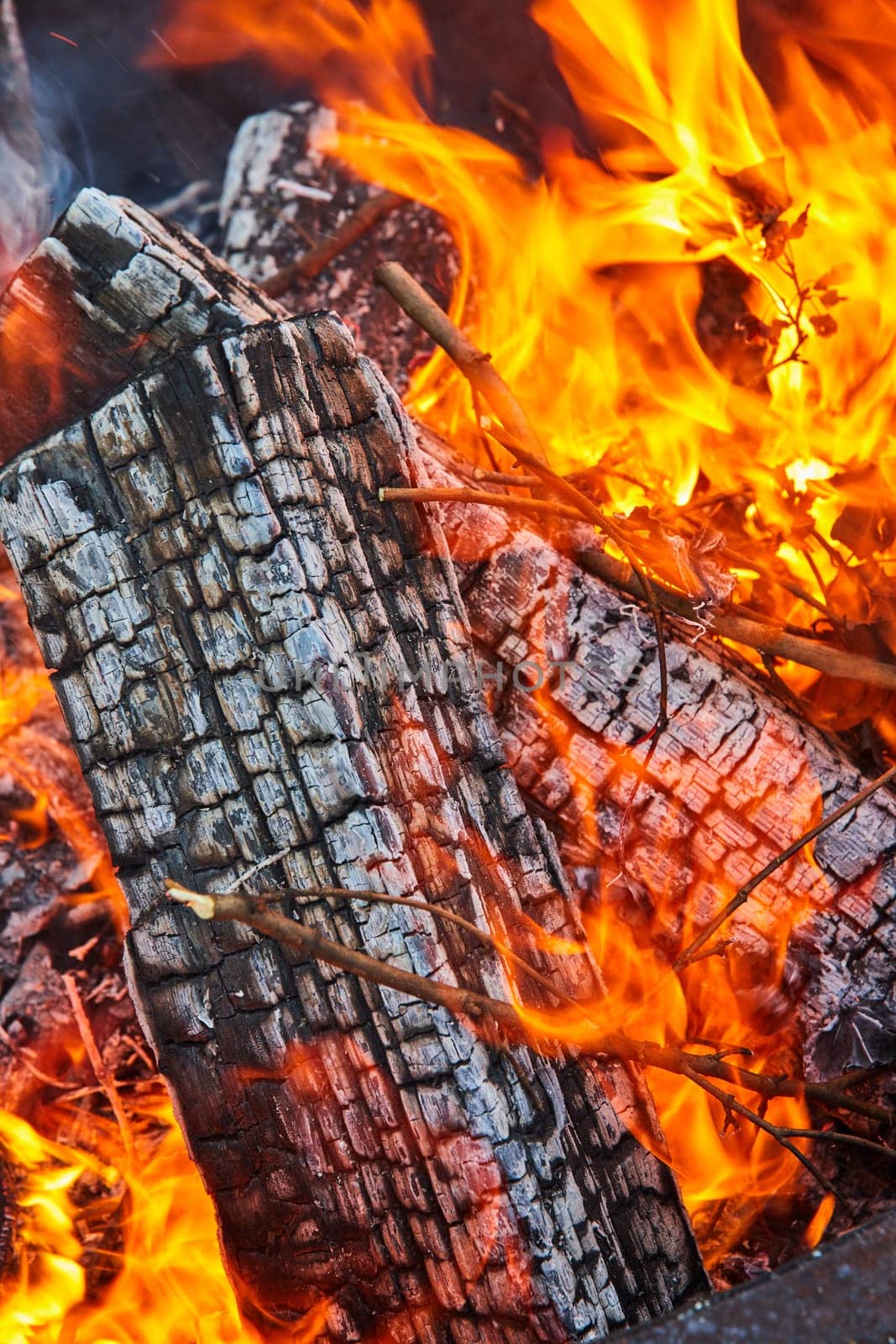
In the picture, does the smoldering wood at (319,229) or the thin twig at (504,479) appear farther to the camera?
the smoldering wood at (319,229)

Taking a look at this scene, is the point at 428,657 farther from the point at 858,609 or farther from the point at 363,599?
the point at 858,609

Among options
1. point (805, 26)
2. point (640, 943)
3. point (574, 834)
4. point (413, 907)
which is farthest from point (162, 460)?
point (805, 26)

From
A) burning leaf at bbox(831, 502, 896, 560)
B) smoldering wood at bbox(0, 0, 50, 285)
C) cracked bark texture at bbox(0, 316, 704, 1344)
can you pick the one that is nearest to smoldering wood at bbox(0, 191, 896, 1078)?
cracked bark texture at bbox(0, 316, 704, 1344)

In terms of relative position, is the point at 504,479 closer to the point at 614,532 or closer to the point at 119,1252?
the point at 614,532

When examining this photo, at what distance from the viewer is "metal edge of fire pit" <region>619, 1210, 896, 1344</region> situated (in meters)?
1.29

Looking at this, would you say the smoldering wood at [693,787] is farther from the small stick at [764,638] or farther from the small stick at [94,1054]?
the small stick at [94,1054]

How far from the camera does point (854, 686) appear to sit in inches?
93.2

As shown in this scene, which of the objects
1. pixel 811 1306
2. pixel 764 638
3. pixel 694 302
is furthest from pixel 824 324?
pixel 811 1306

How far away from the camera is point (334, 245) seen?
3.50 metres

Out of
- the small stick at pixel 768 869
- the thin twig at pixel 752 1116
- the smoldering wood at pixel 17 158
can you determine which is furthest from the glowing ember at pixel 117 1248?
the smoldering wood at pixel 17 158

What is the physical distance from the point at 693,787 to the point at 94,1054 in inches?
75.4

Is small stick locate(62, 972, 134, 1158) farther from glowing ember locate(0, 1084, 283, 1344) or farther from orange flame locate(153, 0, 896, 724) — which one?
orange flame locate(153, 0, 896, 724)

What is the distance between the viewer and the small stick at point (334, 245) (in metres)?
3.46

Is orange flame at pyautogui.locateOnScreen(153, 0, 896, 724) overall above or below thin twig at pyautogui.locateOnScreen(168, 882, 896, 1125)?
above
